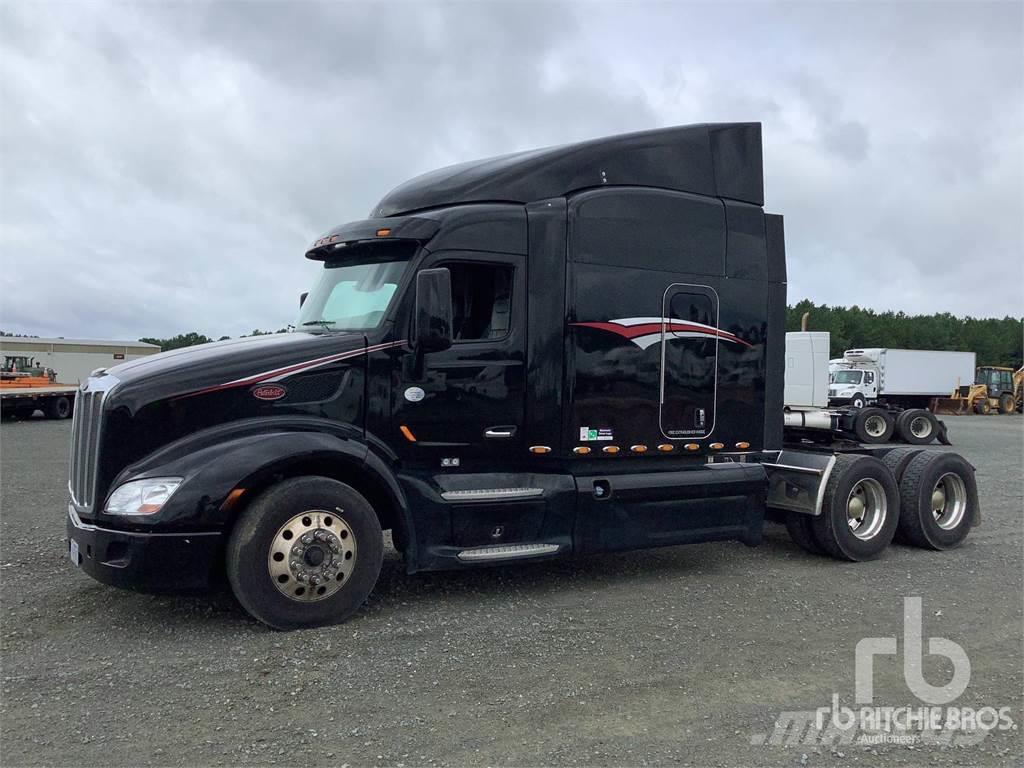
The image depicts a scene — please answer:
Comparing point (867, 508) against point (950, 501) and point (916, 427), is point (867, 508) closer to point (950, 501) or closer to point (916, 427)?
point (950, 501)

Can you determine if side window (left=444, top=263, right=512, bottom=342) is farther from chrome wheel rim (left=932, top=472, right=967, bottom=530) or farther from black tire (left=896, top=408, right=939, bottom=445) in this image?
black tire (left=896, top=408, right=939, bottom=445)

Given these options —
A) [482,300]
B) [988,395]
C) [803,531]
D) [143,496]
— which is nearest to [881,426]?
[803,531]

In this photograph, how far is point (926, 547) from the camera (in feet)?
27.9

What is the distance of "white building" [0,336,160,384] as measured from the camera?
148 ft

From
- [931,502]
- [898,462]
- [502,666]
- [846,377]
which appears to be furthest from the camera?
[846,377]

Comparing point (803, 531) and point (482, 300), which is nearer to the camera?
point (482, 300)

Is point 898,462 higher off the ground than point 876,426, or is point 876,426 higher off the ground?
point 876,426

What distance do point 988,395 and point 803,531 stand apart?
4760cm

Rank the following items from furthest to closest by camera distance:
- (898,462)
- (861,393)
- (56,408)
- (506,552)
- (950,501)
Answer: (861,393)
(56,408)
(950,501)
(898,462)
(506,552)

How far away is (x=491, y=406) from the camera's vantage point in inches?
245

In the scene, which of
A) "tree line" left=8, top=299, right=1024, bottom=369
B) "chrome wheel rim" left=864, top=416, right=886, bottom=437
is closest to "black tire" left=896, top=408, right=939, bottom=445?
"chrome wheel rim" left=864, top=416, right=886, bottom=437

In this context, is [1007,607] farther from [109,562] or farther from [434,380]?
[109,562]

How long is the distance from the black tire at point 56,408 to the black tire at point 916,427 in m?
28.3

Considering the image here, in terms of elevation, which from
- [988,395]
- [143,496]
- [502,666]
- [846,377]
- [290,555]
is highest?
[846,377]
